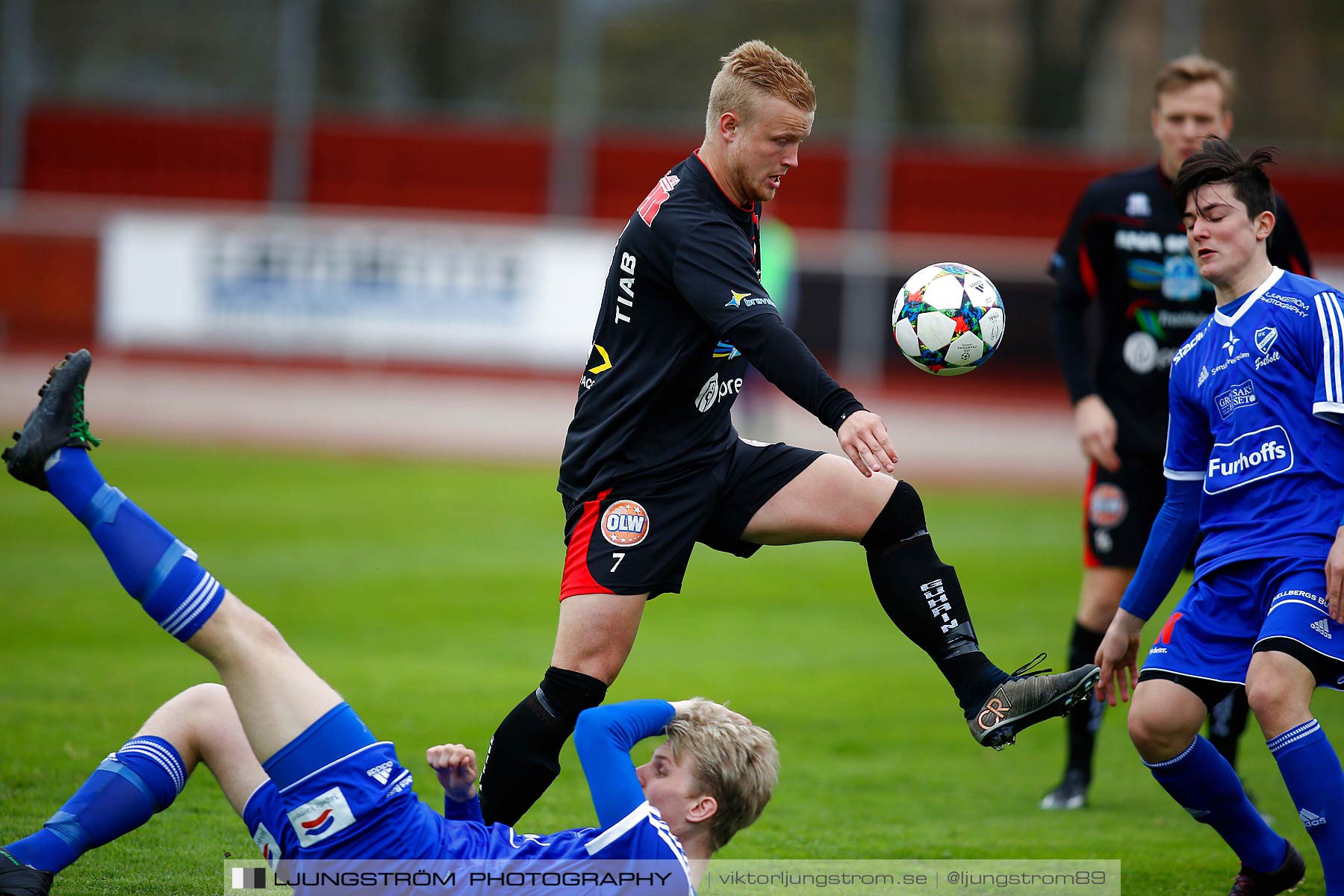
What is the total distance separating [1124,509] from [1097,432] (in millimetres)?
417

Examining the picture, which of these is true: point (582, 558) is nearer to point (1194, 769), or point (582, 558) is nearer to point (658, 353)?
point (658, 353)

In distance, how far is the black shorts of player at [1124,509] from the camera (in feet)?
20.2

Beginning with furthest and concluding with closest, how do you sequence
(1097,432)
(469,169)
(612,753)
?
(469,169), (1097,432), (612,753)

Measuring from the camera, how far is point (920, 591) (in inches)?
179

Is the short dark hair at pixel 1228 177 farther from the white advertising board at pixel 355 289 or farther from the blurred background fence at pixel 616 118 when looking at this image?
the blurred background fence at pixel 616 118

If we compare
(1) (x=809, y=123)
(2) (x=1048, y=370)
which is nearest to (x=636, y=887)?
(1) (x=809, y=123)

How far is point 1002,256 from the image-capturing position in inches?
973

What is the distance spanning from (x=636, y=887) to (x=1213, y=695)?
195 cm

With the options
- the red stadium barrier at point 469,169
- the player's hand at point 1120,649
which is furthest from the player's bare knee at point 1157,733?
the red stadium barrier at point 469,169

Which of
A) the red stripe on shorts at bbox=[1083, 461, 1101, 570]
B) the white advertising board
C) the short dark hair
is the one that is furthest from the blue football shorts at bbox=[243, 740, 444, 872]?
the white advertising board

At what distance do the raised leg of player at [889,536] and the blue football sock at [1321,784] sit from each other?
3.13ft

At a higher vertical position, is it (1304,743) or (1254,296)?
(1254,296)

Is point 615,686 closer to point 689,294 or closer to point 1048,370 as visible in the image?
point 689,294

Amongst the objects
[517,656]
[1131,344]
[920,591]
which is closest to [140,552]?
[920,591]
